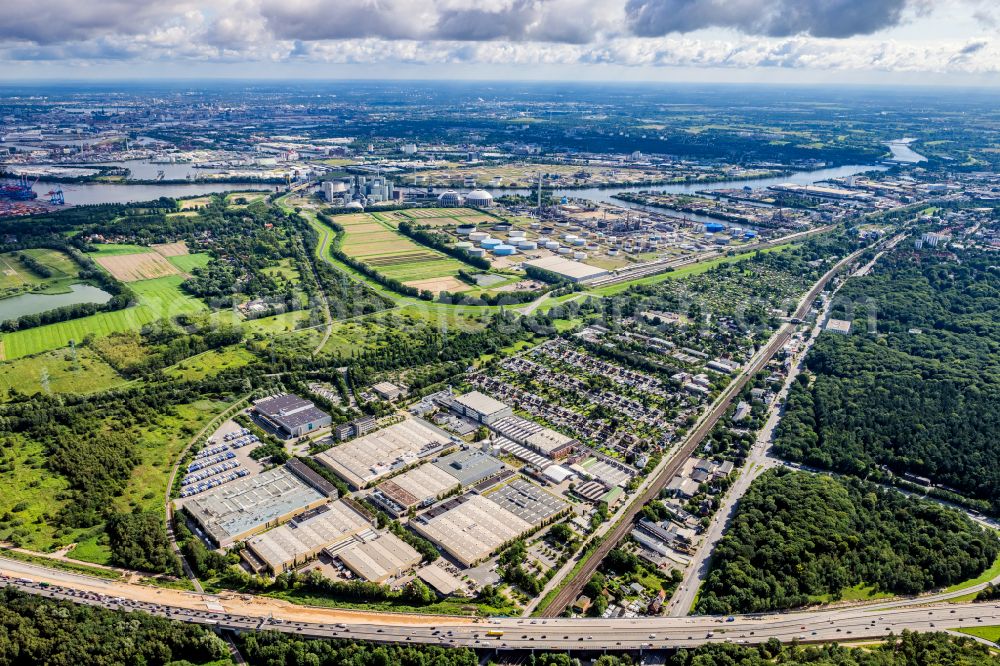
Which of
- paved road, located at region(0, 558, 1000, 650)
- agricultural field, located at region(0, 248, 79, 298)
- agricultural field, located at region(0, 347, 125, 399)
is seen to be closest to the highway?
paved road, located at region(0, 558, 1000, 650)

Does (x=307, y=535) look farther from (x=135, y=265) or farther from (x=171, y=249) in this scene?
(x=171, y=249)

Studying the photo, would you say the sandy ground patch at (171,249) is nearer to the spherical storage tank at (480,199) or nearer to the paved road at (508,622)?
the spherical storage tank at (480,199)

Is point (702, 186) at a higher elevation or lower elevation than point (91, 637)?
higher

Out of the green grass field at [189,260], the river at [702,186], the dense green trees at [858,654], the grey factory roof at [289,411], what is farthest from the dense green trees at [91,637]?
the river at [702,186]

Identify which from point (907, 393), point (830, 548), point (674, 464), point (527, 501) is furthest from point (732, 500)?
point (907, 393)

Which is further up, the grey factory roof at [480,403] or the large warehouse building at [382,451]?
the grey factory roof at [480,403]

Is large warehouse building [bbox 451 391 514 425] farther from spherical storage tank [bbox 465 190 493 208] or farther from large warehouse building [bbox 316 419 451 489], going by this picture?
spherical storage tank [bbox 465 190 493 208]
